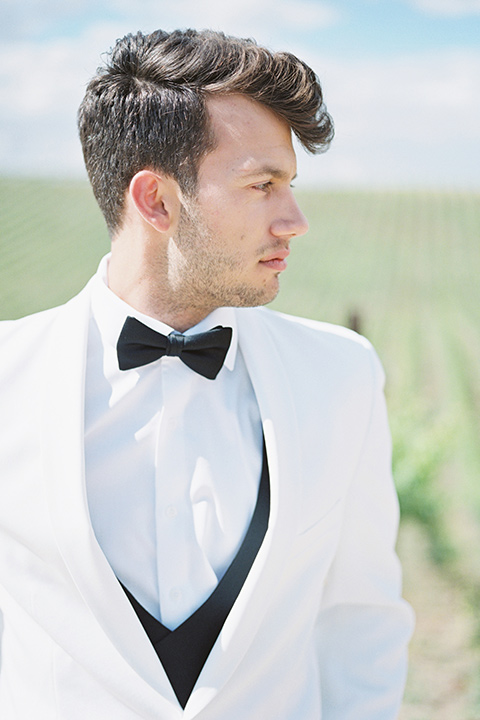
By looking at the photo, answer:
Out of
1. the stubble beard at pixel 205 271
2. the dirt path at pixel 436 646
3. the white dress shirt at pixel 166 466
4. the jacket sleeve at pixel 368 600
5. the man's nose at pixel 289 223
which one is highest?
the man's nose at pixel 289 223

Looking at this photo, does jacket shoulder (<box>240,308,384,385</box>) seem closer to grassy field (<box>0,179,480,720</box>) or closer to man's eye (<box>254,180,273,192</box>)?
man's eye (<box>254,180,273,192</box>)

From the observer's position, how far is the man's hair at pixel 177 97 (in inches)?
64.2

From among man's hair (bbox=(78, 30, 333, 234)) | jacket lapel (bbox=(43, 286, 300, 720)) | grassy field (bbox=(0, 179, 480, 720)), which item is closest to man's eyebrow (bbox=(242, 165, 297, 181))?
man's hair (bbox=(78, 30, 333, 234))

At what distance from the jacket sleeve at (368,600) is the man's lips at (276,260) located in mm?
421

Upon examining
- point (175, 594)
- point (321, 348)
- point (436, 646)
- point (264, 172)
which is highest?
point (264, 172)

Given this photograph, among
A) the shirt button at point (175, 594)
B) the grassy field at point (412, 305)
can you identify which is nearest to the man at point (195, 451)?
the shirt button at point (175, 594)

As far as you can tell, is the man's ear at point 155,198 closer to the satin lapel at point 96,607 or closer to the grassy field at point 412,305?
the satin lapel at point 96,607

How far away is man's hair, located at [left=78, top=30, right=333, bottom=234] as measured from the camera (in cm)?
163

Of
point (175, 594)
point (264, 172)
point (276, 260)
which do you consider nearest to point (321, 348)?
point (276, 260)

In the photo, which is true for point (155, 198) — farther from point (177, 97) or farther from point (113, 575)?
point (113, 575)

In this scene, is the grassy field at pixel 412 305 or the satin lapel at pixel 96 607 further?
the grassy field at pixel 412 305

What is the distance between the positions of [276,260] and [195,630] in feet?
2.86

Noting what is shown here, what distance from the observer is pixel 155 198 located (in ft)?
5.76

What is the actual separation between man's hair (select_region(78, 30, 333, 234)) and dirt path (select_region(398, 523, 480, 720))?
9.34ft
